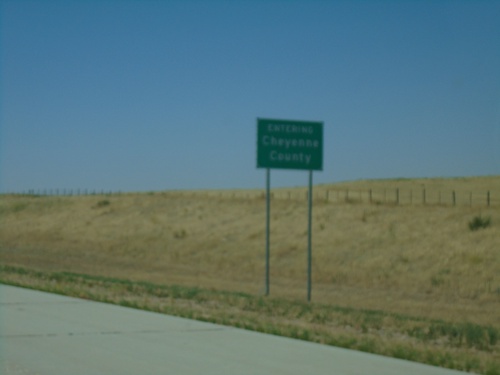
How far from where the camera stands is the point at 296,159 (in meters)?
27.2

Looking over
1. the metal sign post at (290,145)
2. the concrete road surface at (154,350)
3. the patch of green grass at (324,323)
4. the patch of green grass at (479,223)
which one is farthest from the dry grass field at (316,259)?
the metal sign post at (290,145)

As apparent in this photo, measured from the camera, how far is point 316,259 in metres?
43.6

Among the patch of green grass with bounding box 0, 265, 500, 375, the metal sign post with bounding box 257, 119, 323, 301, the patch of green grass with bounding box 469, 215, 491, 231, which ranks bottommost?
the patch of green grass with bounding box 0, 265, 500, 375

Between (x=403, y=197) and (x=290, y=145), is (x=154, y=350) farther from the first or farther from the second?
(x=403, y=197)

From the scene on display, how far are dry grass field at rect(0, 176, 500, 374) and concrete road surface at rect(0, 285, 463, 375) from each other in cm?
111

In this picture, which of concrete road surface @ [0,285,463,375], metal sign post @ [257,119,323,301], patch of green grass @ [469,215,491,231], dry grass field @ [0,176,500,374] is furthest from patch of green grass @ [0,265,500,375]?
patch of green grass @ [469,215,491,231]

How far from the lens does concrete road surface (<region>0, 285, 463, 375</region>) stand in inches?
415

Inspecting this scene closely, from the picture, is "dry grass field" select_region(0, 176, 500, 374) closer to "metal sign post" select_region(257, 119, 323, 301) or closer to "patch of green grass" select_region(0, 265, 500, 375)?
"patch of green grass" select_region(0, 265, 500, 375)

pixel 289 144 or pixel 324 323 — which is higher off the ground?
pixel 289 144

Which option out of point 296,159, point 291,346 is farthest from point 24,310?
point 296,159

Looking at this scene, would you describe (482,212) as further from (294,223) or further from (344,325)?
(344,325)

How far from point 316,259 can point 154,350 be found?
32074 millimetres

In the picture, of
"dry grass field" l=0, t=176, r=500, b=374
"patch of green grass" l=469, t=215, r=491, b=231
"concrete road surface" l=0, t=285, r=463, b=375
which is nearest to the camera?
"concrete road surface" l=0, t=285, r=463, b=375

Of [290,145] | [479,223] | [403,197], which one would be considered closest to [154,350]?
[290,145]
